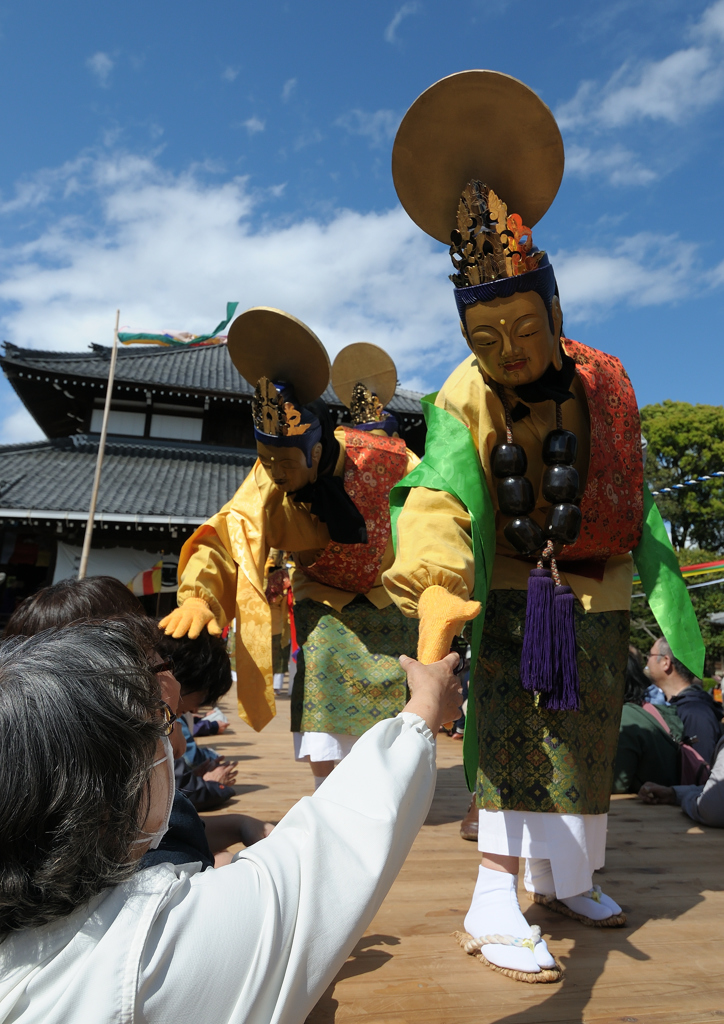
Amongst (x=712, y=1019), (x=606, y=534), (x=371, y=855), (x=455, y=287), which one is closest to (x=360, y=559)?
(x=606, y=534)

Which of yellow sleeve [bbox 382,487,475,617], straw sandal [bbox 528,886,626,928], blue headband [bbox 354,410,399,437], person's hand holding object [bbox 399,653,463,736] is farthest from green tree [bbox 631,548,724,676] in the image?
person's hand holding object [bbox 399,653,463,736]

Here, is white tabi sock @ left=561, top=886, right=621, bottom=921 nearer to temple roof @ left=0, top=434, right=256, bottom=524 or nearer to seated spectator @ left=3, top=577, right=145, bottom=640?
seated spectator @ left=3, top=577, right=145, bottom=640

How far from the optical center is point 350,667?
2.78 metres

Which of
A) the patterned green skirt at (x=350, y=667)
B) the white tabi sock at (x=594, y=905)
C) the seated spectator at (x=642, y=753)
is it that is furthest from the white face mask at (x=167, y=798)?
the seated spectator at (x=642, y=753)

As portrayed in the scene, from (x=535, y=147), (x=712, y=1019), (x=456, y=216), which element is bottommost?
(x=712, y=1019)

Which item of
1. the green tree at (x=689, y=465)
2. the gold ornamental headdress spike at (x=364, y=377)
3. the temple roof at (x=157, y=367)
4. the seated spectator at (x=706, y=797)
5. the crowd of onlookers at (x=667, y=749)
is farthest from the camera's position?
the green tree at (x=689, y=465)

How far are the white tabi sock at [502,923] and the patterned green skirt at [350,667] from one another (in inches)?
36.2

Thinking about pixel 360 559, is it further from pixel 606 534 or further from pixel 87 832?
pixel 87 832

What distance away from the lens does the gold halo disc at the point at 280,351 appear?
2.60 metres

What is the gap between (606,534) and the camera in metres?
2.02

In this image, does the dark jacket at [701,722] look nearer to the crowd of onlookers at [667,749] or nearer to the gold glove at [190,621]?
the crowd of onlookers at [667,749]

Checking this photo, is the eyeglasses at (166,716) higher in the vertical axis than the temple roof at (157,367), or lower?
lower

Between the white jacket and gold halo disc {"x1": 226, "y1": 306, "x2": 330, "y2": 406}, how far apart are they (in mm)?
1948

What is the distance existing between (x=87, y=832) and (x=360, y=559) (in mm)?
2144
